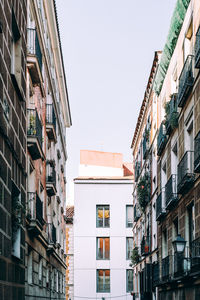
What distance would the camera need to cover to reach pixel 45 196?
98.7ft

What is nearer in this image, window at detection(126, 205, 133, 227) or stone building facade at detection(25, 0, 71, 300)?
stone building facade at detection(25, 0, 71, 300)

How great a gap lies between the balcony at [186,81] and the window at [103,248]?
117 feet

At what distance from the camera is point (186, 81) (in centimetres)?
1903

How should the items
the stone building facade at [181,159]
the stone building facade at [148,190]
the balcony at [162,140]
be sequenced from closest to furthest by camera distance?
1. the stone building facade at [181,159]
2. the balcony at [162,140]
3. the stone building facade at [148,190]

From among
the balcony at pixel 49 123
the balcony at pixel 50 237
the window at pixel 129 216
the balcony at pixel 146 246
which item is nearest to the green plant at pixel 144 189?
the balcony at pixel 146 246

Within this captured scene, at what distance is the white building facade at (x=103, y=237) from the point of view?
177 feet

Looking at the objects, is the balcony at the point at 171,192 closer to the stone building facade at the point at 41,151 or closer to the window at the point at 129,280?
the stone building facade at the point at 41,151

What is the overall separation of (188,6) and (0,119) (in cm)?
1263

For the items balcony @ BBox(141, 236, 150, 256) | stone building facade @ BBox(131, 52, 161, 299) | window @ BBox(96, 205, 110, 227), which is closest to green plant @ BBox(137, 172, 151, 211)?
stone building facade @ BBox(131, 52, 161, 299)

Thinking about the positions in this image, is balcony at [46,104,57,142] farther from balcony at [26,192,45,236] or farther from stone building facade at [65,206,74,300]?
stone building facade at [65,206,74,300]

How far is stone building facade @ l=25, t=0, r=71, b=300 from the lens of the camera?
73.8ft

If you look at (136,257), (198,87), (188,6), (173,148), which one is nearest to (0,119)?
(198,87)

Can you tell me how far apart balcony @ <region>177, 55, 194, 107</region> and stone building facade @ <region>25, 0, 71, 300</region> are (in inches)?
208

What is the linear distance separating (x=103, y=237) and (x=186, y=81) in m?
37.6
